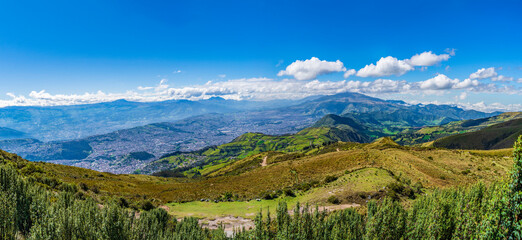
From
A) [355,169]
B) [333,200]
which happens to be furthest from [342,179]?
[333,200]

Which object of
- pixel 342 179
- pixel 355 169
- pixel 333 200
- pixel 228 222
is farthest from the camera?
pixel 355 169

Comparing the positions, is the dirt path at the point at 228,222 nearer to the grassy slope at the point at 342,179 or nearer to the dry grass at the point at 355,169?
the grassy slope at the point at 342,179

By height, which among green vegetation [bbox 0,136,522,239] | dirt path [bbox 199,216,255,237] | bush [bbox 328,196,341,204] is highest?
green vegetation [bbox 0,136,522,239]

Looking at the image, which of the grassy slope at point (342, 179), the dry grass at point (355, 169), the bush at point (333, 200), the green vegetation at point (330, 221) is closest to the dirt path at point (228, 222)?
the grassy slope at point (342, 179)

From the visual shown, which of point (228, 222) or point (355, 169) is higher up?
point (355, 169)

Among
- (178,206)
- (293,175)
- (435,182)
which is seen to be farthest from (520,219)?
(293,175)

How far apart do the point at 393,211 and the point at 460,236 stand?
10.6 feet

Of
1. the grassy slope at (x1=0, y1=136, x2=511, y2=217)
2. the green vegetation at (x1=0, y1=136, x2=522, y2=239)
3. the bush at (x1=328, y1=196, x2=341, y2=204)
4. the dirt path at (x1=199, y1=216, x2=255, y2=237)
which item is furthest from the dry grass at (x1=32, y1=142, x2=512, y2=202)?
the green vegetation at (x1=0, y1=136, x2=522, y2=239)

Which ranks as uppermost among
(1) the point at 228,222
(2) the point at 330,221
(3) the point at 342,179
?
(2) the point at 330,221

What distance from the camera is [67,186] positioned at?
2612 centimetres

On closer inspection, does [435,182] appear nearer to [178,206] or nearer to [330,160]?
[330,160]

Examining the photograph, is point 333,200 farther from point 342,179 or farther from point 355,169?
point 355,169

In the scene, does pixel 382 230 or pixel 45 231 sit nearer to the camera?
pixel 45 231

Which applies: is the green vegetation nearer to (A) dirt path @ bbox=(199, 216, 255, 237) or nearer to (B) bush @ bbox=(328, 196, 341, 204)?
(A) dirt path @ bbox=(199, 216, 255, 237)
